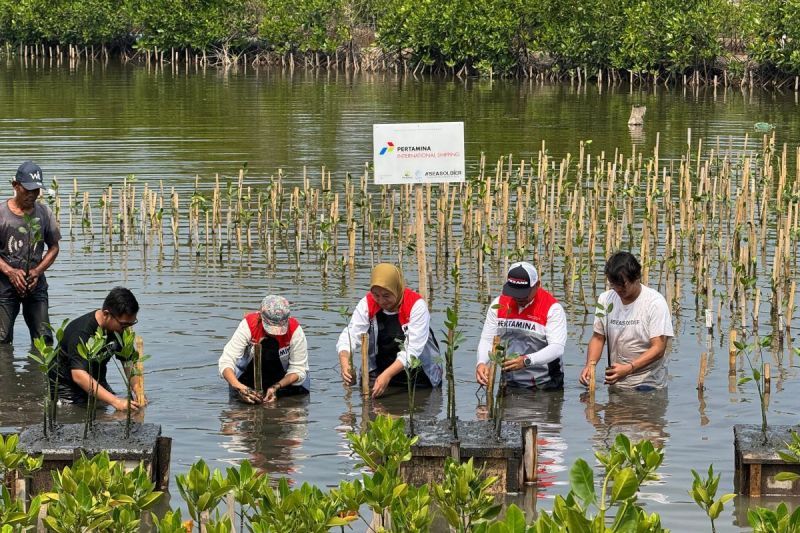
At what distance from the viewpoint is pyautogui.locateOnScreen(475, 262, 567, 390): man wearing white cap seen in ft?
35.4

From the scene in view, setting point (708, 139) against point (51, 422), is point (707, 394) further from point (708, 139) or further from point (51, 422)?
point (708, 139)

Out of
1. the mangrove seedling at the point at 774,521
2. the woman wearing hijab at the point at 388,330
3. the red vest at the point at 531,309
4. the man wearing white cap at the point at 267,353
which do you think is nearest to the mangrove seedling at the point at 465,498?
the mangrove seedling at the point at 774,521

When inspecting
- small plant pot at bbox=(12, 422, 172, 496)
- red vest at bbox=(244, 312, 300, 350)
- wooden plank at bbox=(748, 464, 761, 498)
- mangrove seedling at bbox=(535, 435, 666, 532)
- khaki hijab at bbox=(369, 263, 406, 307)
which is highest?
khaki hijab at bbox=(369, 263, 406, 307)

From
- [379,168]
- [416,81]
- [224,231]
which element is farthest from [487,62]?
[379,168]

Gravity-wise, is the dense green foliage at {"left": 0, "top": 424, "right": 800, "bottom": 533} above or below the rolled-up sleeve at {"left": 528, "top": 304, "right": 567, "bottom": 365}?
above

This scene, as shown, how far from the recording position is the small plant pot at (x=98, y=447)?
8.49 metres

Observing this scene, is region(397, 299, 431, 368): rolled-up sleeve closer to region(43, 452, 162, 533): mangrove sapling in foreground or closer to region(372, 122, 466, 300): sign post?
region(372, 122, 466, 300): sign post

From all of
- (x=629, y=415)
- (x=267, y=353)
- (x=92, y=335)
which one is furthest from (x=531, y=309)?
(x=92, y=335)

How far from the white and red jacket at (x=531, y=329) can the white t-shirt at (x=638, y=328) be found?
14.6 inches

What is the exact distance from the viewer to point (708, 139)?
99.2 feet

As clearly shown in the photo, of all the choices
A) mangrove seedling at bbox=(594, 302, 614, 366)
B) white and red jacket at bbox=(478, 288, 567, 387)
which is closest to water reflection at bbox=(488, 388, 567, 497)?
white and red jacket at bbox=(478, 288, 567, 387)

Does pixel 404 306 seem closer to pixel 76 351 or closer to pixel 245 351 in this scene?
pixel 245 351

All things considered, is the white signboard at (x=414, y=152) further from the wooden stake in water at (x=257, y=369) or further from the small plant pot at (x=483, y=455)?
the small plant pot at (x=483, y=455)

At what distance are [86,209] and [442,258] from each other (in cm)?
484
